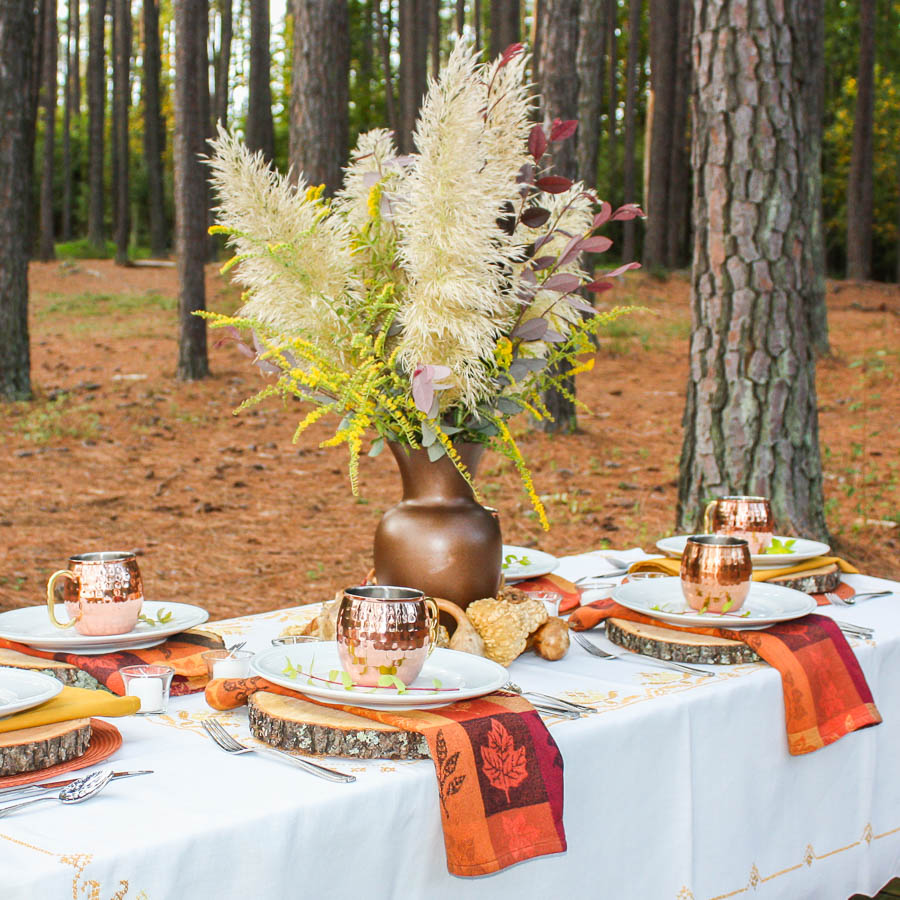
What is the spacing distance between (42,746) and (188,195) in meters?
10.4

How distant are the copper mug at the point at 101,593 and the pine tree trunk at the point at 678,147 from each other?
16.7 metres

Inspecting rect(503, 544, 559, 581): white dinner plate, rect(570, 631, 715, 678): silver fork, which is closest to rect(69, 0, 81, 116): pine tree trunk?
rect(503, 544, 559, 581): white dinner plate

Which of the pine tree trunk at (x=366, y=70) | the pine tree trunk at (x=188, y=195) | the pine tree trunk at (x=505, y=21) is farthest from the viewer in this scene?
the pine tree trunk at (x=366, y=70)

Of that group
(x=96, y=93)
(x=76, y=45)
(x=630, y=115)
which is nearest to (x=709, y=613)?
(x=630, y=115)

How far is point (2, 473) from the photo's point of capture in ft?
24.7

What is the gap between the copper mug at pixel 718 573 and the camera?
6.36ft

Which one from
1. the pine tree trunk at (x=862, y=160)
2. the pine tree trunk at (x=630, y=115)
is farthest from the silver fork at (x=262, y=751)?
the pine tree trunk at (x=630, y=115)

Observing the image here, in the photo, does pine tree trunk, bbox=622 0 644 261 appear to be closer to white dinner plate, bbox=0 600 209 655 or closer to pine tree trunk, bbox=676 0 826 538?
pine tree trunk, bbox=676 0 826 538

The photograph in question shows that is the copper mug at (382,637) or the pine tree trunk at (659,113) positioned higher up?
the pine tree trunk at (659,113)

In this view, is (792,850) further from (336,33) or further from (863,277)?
(863,277)

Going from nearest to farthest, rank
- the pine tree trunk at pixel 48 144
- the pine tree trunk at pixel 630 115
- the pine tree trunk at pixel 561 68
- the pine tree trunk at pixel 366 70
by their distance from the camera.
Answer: the pine tree trunk at pixel 561 68, the pine tree trunk at pixel 630 115, the pine tree trunk at pixel 48 144, the pine tree trunk at pixel 366 70

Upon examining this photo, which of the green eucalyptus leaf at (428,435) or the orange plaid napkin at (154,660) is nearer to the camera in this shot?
the orange plaid napkin at (154,660)

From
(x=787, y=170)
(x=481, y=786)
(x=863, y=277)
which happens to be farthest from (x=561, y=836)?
(x=863, y=277)

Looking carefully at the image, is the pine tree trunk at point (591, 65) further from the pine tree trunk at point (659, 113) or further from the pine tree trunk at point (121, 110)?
the pine tree trunk at point (121, 110)
